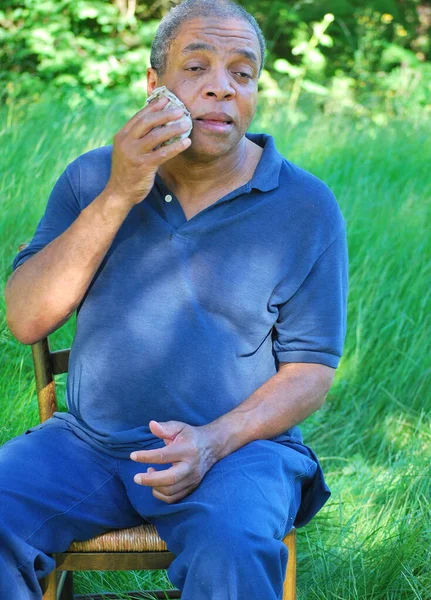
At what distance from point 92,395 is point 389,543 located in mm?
978

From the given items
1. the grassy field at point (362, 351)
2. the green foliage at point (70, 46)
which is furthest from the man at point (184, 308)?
the green foliage at point (70, 46)

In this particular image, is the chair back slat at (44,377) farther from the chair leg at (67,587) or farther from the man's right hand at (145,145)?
the man's right hand at (145,145)

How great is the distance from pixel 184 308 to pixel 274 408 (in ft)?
0.92

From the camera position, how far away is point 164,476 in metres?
1.68

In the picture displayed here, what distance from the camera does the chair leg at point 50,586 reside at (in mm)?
1771

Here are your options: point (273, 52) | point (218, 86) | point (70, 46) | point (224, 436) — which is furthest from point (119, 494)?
point (273, 52)

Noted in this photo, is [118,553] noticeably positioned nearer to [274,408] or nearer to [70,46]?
[274,408]

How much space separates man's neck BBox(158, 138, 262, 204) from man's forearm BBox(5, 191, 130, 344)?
250 millimetres

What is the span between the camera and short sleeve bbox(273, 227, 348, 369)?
6.40ft

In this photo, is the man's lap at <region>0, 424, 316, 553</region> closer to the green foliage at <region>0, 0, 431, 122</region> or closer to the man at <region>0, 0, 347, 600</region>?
the man at <region>0, 0, 347, 600</region>

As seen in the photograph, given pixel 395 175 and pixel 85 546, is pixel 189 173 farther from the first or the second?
pixel 395 175

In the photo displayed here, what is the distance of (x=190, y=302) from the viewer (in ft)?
6.32

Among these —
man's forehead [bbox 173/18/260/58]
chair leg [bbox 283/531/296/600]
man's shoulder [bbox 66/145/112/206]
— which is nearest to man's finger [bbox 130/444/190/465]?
chair leg [bbox 283/531/296/600]

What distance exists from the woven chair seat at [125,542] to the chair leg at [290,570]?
251mm
